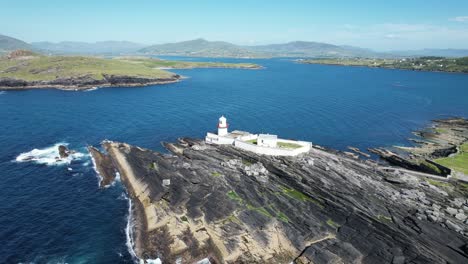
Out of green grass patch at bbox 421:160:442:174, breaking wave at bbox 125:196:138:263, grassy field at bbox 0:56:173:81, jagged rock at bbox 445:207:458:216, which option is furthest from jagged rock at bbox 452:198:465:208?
grassy field at bbox 0:56:173:81

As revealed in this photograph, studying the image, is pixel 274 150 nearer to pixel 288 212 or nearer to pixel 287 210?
pixel 287 210

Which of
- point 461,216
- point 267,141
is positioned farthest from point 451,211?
point 267,141

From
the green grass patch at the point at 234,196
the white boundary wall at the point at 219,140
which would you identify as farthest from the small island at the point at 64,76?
the green grass patch at the point at 234,196

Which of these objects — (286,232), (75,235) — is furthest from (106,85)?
Result: (286,232)

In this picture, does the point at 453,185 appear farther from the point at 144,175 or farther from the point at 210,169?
the point at 144,175

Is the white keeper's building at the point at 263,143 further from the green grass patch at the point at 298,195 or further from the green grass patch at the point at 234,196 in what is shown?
the green grass patch at the point at 234,196

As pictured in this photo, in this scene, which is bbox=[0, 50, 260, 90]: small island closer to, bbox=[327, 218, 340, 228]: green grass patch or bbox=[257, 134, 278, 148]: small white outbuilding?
bbox=[257, 134, 278, 148]: small white outbuilding

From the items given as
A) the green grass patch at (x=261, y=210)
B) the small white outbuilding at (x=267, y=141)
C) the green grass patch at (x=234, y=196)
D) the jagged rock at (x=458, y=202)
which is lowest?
the jagged rock at (x=458, y=202)
